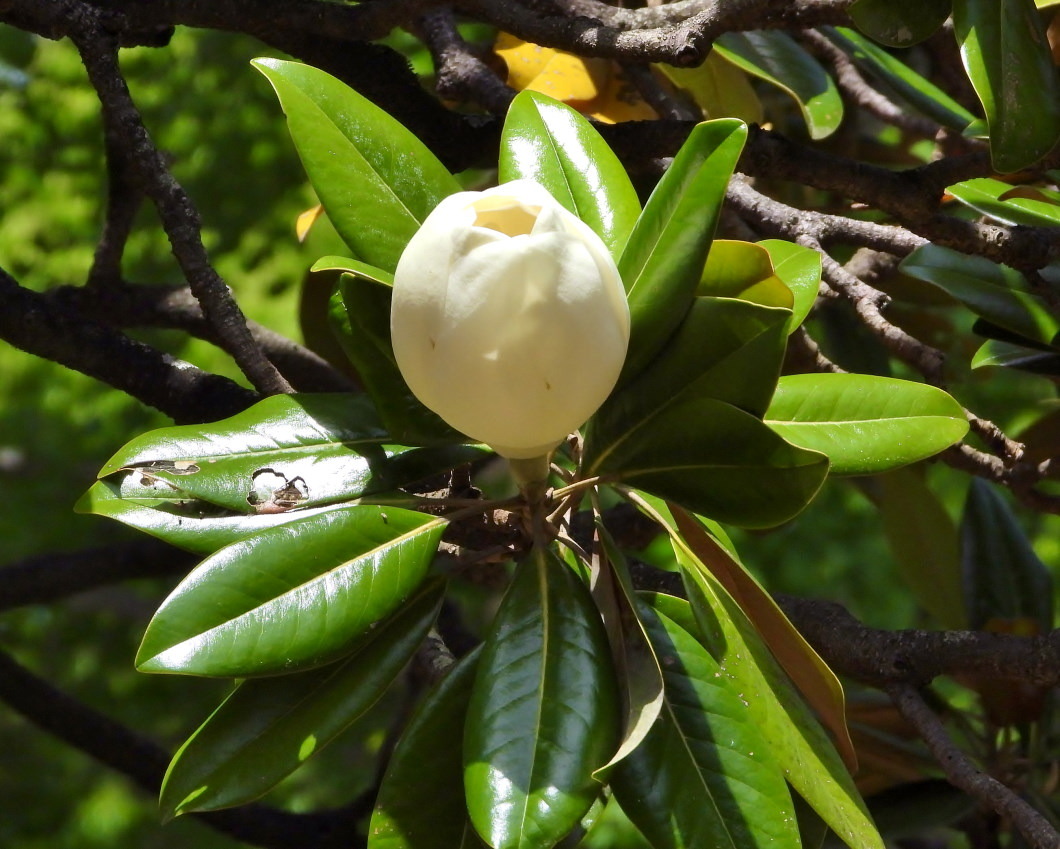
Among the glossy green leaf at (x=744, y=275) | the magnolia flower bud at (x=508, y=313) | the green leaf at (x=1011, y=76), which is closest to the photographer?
the magnolia flower bud at (x=508, y=313)

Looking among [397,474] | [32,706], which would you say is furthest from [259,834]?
[397,474]

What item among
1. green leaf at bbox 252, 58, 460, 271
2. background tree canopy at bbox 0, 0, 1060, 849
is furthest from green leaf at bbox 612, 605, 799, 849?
green leaf at bbox 252, 58, 460, 271

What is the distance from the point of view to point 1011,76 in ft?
3.27

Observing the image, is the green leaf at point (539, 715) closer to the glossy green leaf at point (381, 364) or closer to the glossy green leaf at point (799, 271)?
the glossy green leaf at point (381, 364)

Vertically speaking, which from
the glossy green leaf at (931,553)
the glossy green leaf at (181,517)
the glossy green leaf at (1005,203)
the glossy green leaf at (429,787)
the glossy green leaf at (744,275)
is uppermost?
the glossy green leaf at (744,275)

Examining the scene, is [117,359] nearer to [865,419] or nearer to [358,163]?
[358,163]

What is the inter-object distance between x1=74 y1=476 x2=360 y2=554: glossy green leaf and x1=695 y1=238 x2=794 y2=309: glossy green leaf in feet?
1.02

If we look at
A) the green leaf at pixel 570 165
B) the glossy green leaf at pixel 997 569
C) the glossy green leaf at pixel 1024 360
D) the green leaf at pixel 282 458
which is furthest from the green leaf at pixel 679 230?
the glossy green leaf at pixel 997 569

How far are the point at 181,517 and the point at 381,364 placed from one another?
0.18 meters

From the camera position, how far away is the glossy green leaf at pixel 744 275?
766mm

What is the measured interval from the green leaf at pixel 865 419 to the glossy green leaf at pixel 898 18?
33 cm

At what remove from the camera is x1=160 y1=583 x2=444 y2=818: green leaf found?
0.77 meters

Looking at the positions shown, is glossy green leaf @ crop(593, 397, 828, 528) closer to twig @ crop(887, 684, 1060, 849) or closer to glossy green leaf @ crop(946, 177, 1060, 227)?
twig @ crop(887, 684, 1060, 849)

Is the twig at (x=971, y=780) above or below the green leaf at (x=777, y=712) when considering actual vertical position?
below
